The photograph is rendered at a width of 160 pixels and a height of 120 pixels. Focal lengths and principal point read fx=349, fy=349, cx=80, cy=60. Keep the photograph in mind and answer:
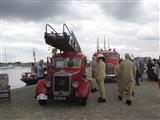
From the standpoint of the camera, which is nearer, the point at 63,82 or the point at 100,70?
the point at 63,82

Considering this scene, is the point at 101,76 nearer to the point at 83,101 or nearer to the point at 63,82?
the point at 83,101

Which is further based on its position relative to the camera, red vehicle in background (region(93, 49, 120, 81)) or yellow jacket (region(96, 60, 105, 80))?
red vehicle in background (region(93, 49, 120, 81))

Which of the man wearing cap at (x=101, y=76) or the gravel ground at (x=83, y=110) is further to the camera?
the man wearing cap at (x=101, y=76)

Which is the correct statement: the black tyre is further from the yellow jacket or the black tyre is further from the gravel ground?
the yellow jacket

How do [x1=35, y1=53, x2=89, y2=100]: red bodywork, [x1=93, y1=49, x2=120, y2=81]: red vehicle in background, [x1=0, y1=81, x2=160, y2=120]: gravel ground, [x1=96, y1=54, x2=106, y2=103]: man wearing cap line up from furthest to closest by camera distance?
[x1=93, y1=49, x2=120, y2=81]: red vehicle in background → [x1=96, y1=54, x2=106, y2=103]: man wearing cap → [x1=35, y1=53, x2=89, y2=100]: red bodywork → [x1=0, y1=81, x2=160, y2=120]: gravel ground

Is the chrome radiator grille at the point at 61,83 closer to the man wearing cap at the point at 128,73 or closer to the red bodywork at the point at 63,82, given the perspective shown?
the red bodywork at the point at 63,82

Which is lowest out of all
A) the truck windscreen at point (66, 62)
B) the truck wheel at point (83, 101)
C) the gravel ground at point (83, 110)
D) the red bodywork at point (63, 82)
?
the gravel ground at point (83, 110)

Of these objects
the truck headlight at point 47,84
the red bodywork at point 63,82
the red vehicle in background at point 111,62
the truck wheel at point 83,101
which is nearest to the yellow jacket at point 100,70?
the red bodywork at point 63,82

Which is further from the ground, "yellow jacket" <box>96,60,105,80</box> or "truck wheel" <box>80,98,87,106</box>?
"yellow jacket" <box>96,60,105,80</box>

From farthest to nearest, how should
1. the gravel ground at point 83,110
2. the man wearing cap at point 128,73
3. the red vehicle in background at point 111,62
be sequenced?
the red vehicle in background at point 111,62, the man wearing cap at point 128,73, the gravel ground at point 83,110

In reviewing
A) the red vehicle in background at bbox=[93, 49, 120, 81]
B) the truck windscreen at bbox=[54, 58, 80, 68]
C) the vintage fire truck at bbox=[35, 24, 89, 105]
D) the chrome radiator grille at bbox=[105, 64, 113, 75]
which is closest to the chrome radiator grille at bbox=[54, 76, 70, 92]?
the vintage fire truck at bbox=[35, 24, 89, 105]

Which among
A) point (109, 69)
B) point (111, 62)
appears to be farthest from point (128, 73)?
point (111, 62)

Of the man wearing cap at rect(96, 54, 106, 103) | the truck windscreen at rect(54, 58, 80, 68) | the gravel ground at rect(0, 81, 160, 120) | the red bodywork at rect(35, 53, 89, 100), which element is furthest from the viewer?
the truck windscreen at rect(54, 58, 80, 68)

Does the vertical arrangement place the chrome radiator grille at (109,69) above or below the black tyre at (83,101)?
above
